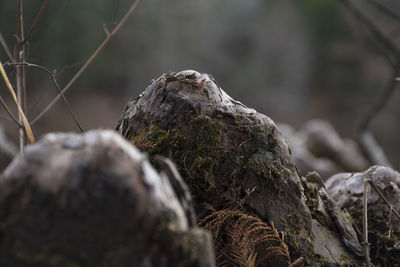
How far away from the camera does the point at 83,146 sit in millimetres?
536

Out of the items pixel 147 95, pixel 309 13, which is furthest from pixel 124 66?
pixel 147 95

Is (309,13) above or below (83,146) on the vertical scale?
above

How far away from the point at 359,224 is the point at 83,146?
1.05 meters

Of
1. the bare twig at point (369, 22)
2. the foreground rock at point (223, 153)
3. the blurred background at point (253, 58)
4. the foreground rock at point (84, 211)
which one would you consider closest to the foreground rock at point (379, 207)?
the foreground rock at point (223, 153)

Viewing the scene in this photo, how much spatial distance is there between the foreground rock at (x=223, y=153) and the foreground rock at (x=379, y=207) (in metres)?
0.19

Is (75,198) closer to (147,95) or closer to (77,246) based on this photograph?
(77,246)

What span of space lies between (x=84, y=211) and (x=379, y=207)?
1.06 meters

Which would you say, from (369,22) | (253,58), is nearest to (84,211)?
(369,22)

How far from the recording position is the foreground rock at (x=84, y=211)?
0.50m

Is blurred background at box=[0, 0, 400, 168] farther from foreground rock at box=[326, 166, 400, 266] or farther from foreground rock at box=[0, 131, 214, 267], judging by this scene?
foreground rock at box=[0, 131, 214, 267]

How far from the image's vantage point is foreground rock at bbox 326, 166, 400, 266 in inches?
43.7

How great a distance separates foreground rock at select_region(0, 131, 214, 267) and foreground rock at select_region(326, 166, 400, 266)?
0.87 metres

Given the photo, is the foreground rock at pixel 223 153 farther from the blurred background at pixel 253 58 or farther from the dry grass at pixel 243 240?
the blurred background at pixel 253 58

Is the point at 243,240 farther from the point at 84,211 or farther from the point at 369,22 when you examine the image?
the point at 369,22
